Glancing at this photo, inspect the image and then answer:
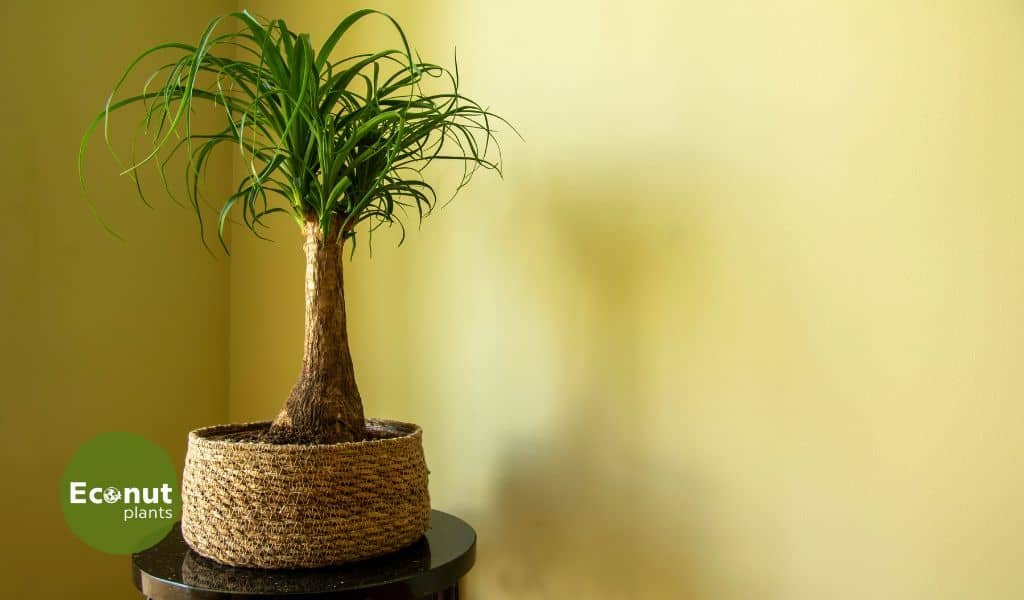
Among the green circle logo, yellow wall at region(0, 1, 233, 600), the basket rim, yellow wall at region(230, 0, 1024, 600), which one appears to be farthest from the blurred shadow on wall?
yellow wall at region(0, 1, 233, 600)

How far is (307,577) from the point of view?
80 cm

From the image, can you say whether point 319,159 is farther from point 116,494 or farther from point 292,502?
point 116,494

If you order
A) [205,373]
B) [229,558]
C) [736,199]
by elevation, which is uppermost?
[736,199]

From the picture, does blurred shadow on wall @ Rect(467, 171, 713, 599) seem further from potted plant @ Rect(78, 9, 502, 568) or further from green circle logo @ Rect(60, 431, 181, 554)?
green circle logo @ Rect(60, 431, 181, 554)

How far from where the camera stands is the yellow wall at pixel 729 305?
2.56 ft

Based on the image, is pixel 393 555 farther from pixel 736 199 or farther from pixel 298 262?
pixel 298 262

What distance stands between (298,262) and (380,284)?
0.69 feet

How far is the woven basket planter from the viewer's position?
31.7 inches

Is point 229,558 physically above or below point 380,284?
below

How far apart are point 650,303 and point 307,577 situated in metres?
0.52

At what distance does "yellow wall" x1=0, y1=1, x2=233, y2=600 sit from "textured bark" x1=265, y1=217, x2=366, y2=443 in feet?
2.00

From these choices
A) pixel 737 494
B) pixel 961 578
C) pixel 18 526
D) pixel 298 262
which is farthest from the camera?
pixel 298 262

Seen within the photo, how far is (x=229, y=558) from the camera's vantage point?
822mm

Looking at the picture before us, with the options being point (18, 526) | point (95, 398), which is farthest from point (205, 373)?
point (18, 526)
